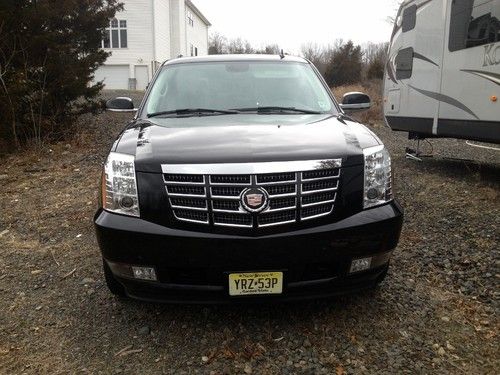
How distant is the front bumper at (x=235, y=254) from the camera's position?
2.66 metres

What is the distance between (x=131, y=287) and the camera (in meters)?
2.90

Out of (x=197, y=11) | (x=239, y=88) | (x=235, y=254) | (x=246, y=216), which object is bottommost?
(x=235, y=254)

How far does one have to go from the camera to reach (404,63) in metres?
8.91

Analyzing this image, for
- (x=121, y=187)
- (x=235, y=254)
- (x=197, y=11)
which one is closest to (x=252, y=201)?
(x=235, y=254)

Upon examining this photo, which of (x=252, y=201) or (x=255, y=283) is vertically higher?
(x=252, y=201)

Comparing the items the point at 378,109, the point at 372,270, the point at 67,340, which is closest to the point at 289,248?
the point at 372,270

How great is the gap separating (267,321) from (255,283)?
20.0 inches

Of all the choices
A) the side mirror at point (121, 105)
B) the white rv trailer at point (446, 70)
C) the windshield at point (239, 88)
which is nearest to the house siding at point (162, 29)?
Result: the white rv trailer at point (446, 70)

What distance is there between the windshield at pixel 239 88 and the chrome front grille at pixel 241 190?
1.34m

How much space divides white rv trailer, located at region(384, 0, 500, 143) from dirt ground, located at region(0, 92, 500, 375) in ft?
6.70

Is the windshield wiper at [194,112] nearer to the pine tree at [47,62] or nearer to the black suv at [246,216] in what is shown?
the black suv at [246,216]

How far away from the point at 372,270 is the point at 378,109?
15848mm

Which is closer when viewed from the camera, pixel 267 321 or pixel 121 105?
pixel 267 321

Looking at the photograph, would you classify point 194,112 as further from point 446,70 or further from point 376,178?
point 446,70
